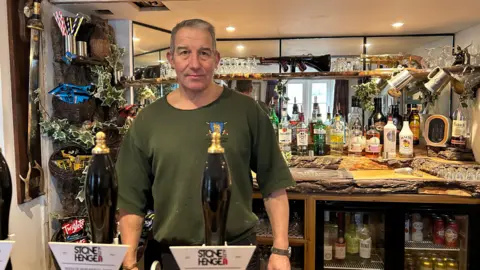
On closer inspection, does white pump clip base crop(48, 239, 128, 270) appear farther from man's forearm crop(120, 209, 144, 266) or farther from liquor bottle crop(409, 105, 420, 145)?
liquor bottle crop(409, 105, 420, 145)

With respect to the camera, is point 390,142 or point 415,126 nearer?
point 390,142

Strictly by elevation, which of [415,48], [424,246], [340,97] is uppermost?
[415,48]

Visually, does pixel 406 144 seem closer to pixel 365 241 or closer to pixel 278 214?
pixel 365 241

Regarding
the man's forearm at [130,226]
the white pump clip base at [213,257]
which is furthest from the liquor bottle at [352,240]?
the white pump clip base at [213,257]

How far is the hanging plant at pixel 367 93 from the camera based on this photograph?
8.96 feet

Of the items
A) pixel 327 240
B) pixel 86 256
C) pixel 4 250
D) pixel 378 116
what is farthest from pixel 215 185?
pixel 378 116

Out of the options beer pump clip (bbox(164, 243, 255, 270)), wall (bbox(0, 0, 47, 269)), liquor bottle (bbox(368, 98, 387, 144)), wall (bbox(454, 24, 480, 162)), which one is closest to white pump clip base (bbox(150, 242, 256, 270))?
beer pump clip (bbox(164, 243, 255, 270))

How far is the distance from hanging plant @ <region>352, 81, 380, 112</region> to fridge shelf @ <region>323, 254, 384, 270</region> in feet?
3.34

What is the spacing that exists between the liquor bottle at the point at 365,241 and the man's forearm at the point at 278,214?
1288mm

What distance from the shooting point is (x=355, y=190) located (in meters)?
2.07

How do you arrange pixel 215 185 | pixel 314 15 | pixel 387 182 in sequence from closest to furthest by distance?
pixel 215 185, pixel 387 182, pixel 314 15

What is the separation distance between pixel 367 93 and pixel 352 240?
1.01 metres

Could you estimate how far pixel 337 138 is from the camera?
265 cm

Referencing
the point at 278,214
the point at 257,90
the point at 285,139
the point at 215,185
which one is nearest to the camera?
the point at 215,185
